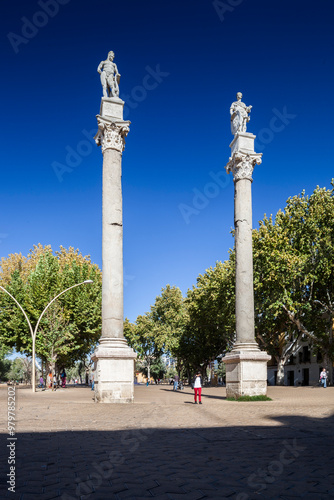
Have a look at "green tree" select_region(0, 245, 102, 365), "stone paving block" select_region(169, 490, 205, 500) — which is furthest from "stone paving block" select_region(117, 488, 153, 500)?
"green tree" select_region(0, 245, 102, 365)

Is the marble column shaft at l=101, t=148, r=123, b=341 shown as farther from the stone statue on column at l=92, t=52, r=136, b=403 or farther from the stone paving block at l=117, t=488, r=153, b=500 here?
the stone paving block at l=117, t=488, r=153, b=500

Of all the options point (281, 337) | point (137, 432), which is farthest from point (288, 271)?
point (137, 432)

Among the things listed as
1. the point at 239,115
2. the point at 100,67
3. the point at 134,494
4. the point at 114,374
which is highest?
the point at 100,67

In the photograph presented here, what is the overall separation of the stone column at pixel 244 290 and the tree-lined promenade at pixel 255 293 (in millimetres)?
13348

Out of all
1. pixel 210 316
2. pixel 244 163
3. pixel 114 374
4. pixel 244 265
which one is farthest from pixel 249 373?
pixel 210 316

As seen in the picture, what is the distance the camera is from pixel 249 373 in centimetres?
2030

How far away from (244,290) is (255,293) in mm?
16170

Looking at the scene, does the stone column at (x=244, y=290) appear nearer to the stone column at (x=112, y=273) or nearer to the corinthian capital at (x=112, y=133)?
the stone column at (x=112, y=273)

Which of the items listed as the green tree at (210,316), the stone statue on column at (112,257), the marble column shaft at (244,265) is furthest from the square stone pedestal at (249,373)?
the green tree at (210,316)

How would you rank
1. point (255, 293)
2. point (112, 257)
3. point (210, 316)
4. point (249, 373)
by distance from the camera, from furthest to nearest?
point (210, 316) < point (255, 293) < point (249, 373) < point (112, 257)

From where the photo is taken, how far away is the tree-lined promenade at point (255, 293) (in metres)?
35.8

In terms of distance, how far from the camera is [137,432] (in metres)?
9.84

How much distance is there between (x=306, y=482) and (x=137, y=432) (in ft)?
16.3

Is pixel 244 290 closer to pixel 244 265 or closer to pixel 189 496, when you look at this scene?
pixel 244 265
